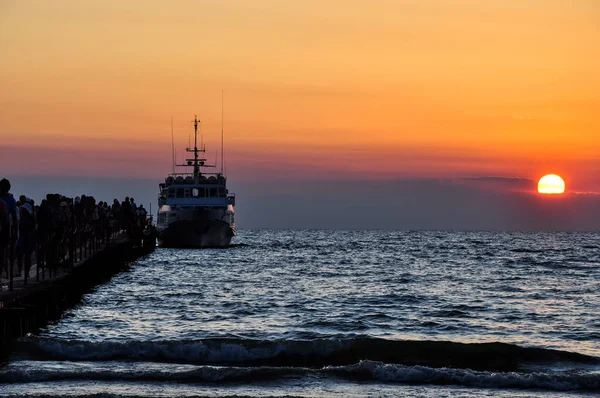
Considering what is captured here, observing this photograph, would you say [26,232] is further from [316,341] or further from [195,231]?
[195,231]

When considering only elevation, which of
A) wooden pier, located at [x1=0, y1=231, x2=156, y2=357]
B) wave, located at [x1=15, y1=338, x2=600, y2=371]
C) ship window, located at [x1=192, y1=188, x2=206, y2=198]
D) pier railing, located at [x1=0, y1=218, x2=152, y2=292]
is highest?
ship window, located at [x1=192, y1=188, x2=206, y2=198]

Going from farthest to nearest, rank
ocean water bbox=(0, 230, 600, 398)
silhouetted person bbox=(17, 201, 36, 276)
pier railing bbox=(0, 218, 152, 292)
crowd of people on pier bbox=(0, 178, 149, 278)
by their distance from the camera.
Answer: pier railing bbox=(0, 218, 152, 292) < silhouetted person bbox=(17, 201, 36, 276) < crowd of people on pier bbox=(0, 178, 149, 278) < ocean water bbox=(0, 230, 600, 398)

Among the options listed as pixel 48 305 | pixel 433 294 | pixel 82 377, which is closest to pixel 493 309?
pixel 433 294

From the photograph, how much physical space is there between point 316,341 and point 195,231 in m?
50.9

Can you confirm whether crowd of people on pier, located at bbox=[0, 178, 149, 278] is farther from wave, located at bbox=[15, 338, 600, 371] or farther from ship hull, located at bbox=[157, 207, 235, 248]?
ship hull, located at bbox=[157, 207, 235, 248]

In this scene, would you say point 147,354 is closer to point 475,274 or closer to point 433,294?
point 433,294

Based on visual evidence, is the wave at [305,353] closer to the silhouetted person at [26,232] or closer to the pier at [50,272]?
the pier at [50,272]

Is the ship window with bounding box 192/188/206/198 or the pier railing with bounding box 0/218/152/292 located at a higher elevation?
the ship window with bounding box 192/188/206/198

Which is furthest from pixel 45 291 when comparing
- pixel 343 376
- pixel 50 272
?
pixel 343 376

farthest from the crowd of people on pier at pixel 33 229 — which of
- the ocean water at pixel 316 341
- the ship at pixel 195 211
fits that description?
the ship at pixel 195 211

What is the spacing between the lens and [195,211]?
68.9 m

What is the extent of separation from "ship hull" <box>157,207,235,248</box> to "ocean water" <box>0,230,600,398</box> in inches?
1082

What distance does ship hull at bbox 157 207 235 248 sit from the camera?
69.7 meters

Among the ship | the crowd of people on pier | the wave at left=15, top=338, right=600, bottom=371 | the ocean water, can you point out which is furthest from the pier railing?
the ship
